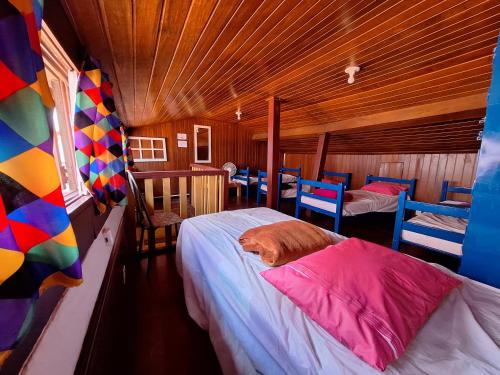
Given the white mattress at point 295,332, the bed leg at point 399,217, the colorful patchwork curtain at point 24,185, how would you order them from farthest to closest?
the bed leg at point 399,217 < the white mattress at point 295,332 < the colorful patchwork curtain at point 24,185

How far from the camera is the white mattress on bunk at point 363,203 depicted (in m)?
3.01

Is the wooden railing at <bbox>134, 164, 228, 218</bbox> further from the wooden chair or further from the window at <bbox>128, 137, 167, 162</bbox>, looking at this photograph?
the window at <bbox>128, 137, 167, 162</bbox>

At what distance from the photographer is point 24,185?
16.4 inches

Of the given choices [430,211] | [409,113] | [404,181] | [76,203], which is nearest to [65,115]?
[76,203]

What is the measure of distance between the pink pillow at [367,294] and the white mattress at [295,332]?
0.03 m

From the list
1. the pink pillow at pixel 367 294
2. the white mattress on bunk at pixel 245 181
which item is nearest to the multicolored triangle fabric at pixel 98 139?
the pink pillow at pixel 367 294

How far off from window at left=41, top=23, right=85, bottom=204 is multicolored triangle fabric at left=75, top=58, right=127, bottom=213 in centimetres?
10

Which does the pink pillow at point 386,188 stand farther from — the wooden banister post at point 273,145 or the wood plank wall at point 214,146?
the wood plank wall at point 214,146

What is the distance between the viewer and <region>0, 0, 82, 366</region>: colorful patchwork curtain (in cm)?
37

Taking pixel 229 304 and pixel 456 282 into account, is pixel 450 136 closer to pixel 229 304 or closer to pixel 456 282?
pixel 456 282

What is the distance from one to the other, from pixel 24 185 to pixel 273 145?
291 cm

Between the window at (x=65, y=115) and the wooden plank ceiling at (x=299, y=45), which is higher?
the wooden plank ceiling at (x=299, y=45)

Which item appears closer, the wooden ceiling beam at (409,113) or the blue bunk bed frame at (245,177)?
the wooden ceiling beam at (409,113)

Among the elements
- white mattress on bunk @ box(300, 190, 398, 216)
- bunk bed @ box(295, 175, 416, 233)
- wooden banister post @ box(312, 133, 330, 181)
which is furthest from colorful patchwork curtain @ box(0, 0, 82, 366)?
wooden banister post @ box(312, 133, 330, 181)
